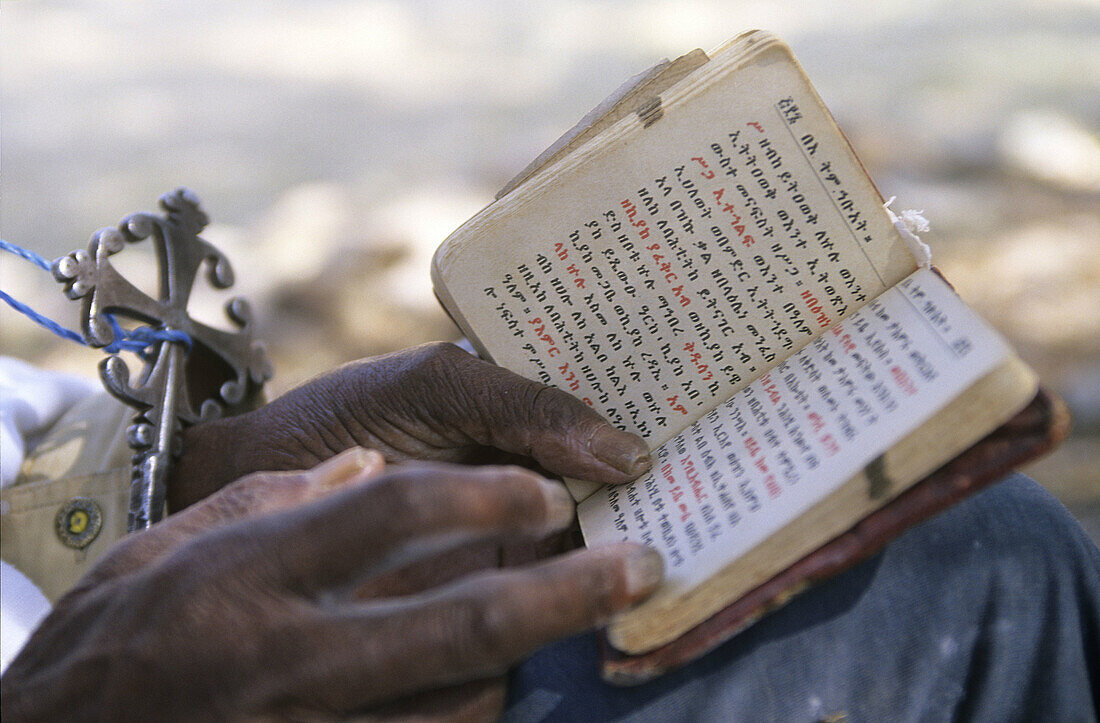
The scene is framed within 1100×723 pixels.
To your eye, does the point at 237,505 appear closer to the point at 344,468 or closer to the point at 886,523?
the point at 344,468

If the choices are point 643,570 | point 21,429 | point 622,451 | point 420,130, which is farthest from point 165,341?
point 420,130

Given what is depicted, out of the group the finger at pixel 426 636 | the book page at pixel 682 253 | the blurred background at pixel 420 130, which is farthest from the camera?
the blurred background at pixel 420 130

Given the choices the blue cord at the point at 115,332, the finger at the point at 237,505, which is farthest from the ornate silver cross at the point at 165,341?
the finger at the point at 237,505

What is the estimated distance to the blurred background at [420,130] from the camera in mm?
2098

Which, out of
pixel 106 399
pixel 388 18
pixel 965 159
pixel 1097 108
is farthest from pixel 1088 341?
pixel 388 18

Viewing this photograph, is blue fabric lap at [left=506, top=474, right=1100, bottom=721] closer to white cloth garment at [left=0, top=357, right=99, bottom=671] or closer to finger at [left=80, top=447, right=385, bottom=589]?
finger at [left=80, top=447, right=385, bottom=589]

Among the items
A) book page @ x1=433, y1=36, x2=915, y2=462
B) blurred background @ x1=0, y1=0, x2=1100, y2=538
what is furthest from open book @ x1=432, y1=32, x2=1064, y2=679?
blurred background @ x1=0, y1=0, x2=1100, y2=538

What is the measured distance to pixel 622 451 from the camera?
0.72 m

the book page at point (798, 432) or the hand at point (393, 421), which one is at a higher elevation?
the hand at point (393, 421)

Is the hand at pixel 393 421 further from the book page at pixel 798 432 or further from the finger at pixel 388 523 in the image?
the finger at pixel 388 523

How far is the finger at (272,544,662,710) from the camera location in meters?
0.49

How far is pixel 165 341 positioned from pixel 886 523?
0.76 meters

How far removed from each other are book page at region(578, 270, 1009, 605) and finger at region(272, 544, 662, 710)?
0.11 metres

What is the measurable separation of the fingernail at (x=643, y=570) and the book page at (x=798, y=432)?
2 cm
